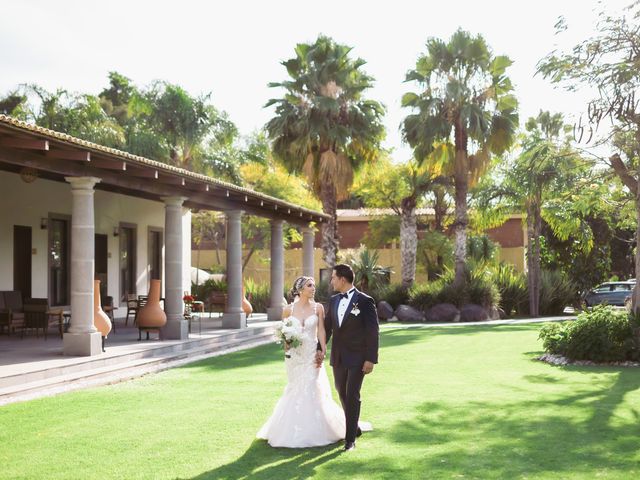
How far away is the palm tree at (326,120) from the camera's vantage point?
32.1 meters

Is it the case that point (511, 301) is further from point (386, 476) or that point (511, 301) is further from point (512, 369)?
point (386, 476)

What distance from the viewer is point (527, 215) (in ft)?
114

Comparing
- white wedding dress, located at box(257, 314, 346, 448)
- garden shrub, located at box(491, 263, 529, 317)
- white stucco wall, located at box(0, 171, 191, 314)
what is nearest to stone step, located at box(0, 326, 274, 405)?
white wedding dress, located at box(257, 314, 346, 448)

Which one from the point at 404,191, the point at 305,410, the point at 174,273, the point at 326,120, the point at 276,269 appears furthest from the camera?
the point at 404,191

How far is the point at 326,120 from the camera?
31750 millimetres

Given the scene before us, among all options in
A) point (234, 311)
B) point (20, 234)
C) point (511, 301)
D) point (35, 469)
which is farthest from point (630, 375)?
point (511, 301)

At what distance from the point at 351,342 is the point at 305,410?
85cm

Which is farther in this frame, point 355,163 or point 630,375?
point 355,163

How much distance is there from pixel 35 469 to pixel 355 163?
89.0 ft

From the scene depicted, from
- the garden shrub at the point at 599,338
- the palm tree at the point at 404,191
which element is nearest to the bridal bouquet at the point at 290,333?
the garden shrub at the point at 599,338

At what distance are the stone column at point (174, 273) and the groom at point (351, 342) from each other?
420 inches

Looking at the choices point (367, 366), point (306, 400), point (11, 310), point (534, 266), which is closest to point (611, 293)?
point (534, 266)

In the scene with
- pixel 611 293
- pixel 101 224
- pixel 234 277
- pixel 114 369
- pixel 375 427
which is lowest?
pixel 375 427

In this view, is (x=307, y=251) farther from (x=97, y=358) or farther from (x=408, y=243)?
(x=97, y=358)
